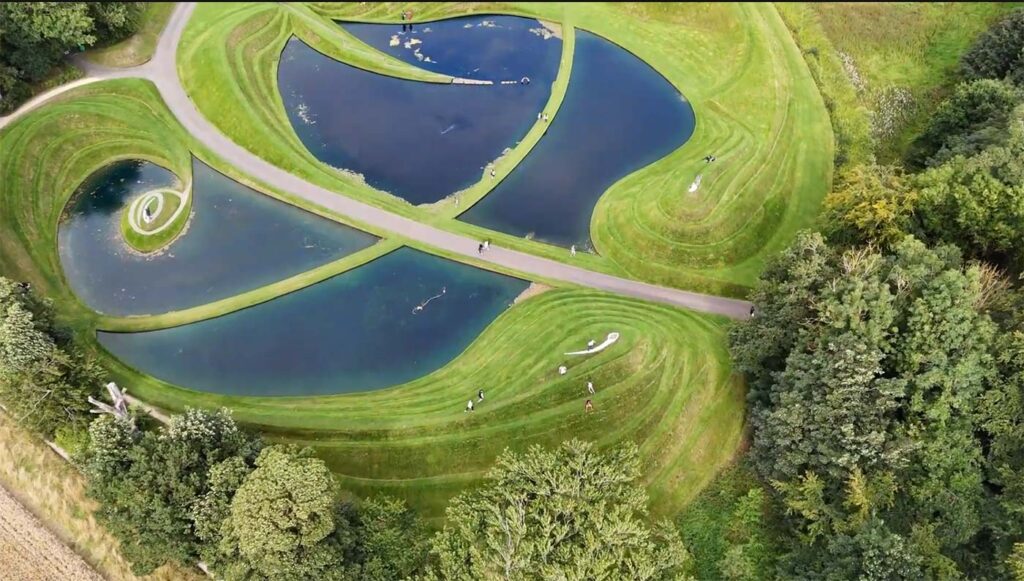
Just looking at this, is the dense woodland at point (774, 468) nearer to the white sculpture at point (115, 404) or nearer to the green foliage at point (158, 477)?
the green foliage at point (158, 477)

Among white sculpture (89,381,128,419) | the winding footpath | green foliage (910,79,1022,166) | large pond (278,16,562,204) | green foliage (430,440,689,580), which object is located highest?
green foliage (910,79,1022,166)

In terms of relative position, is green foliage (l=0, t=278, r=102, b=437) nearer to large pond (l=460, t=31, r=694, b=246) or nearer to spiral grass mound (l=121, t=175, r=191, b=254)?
spiral grass mound (l=121, t=175, r=191, b=254)

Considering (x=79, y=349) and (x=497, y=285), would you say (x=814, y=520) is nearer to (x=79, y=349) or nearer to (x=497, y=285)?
(x=497, y=285)

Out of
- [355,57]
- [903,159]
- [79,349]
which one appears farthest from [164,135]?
[903,159]

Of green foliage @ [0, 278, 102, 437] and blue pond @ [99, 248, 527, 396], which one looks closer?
green foliage @ [0, 278, 102, 437]

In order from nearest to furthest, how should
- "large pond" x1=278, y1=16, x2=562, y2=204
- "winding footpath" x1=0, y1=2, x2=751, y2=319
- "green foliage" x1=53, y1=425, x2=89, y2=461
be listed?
"green foliage" x1=53, y1=425, x2=89, y2=461
"winding footpath" x1=0, y1=2, x2=751, y2=319
"large pond" x1=278, y1=16, x2=562, y2=204

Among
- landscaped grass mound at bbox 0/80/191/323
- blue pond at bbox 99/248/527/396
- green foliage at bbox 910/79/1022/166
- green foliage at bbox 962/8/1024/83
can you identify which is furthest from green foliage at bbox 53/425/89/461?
green foliage at bbox 962/8/1024/83

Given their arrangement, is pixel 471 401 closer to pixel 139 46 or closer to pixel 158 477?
pixel 158 477
